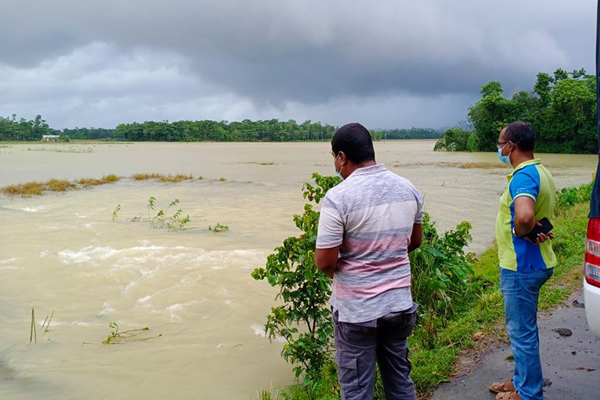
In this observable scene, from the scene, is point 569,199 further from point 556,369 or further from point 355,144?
point 355,144

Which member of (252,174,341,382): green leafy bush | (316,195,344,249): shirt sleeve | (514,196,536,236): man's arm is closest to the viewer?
(316,195,344,249): shirt sleeve

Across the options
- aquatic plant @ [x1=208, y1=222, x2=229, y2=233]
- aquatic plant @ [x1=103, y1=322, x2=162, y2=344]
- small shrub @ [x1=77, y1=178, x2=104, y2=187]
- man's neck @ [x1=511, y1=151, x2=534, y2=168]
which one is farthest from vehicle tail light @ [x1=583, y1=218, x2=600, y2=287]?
small shrub @ [x1=77, y1=178, x2=104, y2=187]

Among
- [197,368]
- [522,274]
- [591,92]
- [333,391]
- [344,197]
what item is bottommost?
[197,368]

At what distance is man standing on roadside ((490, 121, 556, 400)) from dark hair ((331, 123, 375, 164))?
3.30 ft

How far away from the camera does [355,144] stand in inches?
92.2

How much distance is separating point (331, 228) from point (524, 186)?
126 cm

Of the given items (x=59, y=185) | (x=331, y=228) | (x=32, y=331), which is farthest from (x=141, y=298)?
(x=59, y=185)

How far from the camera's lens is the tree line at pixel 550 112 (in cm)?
4134

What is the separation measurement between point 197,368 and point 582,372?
12.3ft

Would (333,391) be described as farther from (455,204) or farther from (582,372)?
(455,204)

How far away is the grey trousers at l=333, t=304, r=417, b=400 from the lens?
2.33m

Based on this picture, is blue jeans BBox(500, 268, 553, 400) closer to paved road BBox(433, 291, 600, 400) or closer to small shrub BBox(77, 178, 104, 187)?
paved road BBox(433, 291, 600, 400)

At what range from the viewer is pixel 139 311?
6840mm

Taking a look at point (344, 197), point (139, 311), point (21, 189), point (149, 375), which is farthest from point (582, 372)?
point (21, 189)
